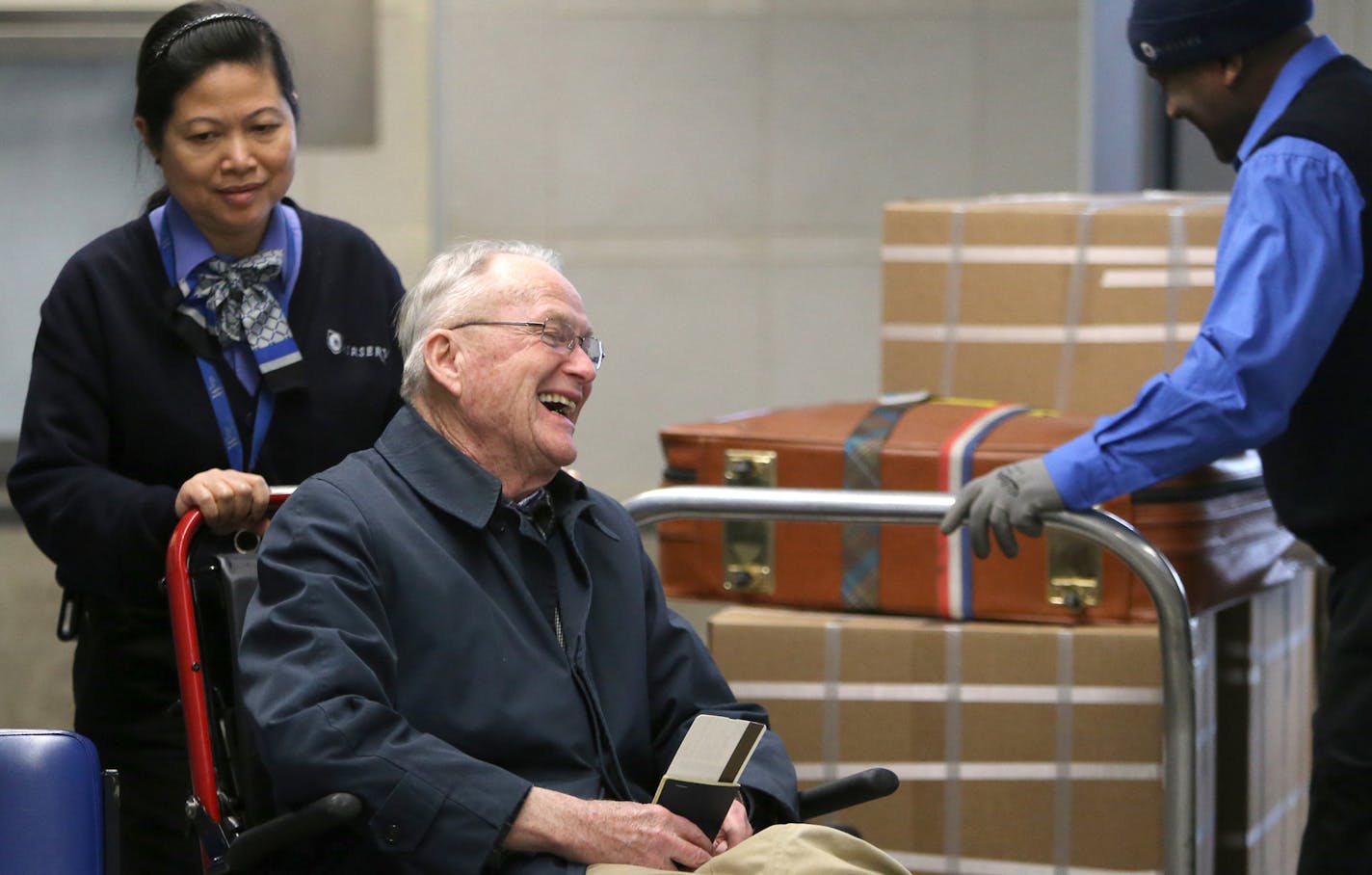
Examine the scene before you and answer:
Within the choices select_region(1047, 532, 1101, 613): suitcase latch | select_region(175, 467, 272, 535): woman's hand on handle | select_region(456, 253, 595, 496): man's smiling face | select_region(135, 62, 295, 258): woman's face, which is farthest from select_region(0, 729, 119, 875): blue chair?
select_region(1047, 532, 1101, 613): suitcase latch

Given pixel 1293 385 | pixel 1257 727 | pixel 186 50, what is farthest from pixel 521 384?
pixel 1257 727

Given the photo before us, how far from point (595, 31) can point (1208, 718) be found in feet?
7.45

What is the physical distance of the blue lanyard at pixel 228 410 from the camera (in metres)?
2.16

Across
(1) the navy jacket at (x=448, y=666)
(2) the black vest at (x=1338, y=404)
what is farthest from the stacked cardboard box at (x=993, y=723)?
(1) the navy jacket at (x=448, y=666)

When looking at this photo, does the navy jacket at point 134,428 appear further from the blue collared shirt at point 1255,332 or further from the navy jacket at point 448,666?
the blue collared shirt at point 1255,332

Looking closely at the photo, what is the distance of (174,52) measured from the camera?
2123 mm

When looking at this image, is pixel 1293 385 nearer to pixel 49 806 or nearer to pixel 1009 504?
pixel 1009 504

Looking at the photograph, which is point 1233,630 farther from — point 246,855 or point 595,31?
point 595,31

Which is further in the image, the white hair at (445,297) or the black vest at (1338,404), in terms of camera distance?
the black vest at (1338,404)

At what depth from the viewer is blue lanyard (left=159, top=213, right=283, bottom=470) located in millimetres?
2164

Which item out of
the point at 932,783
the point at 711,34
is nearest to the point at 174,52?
the point at 932,783

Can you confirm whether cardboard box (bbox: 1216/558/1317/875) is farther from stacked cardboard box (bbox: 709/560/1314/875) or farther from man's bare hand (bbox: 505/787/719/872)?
man's bare hand (bbox: 505/787/719/872)

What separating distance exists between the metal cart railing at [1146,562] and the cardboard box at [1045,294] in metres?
0.68

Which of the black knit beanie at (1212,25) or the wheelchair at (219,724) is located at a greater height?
the black knit beanie at (1212,25)
